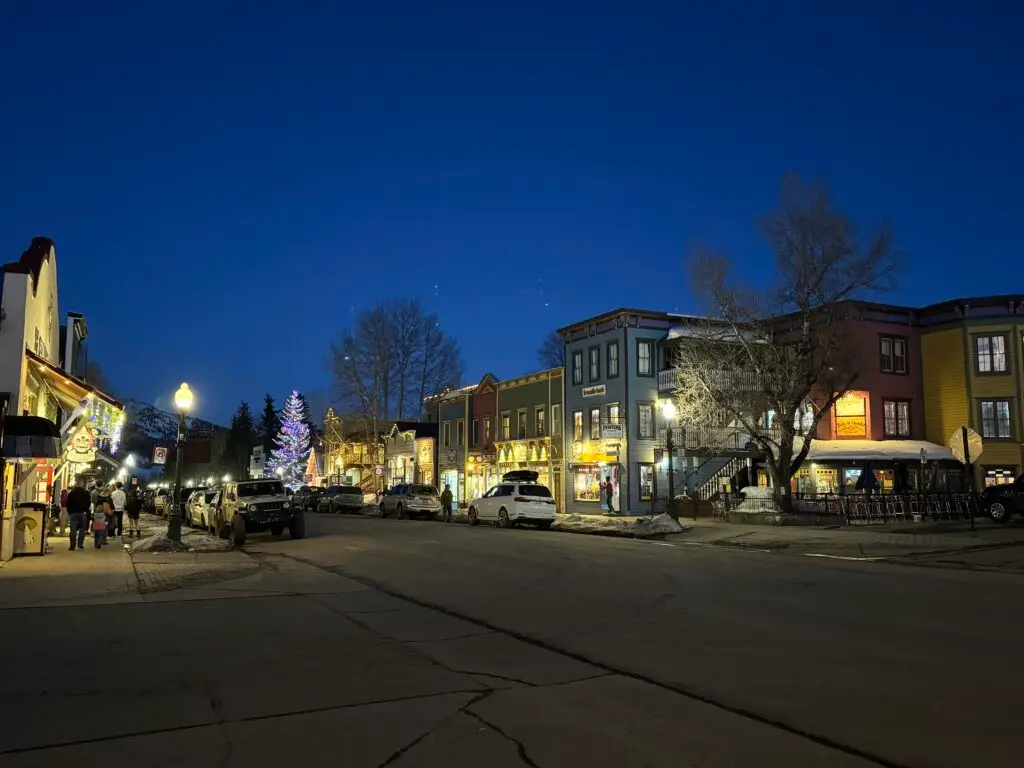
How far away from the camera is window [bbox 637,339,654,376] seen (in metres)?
40.5

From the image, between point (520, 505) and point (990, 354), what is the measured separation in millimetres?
22504

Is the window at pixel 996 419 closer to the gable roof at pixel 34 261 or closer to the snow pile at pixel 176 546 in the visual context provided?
the snow pile at pixel 176 546

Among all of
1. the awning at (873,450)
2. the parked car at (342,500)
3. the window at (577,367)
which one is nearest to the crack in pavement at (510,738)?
the awning at (873,450)

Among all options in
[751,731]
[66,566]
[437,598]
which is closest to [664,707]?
[751,731]

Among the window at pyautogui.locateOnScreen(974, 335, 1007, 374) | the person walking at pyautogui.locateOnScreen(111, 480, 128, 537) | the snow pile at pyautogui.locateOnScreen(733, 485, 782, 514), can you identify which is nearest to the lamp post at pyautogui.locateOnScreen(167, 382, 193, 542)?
the person walking at pyautogui.locateOnScreen(111, 480, 128, 537)

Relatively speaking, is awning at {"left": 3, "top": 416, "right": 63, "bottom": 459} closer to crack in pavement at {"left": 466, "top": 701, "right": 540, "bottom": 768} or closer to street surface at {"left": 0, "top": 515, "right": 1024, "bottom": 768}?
street surface at {"left": 0, "top": 515, "right": 1024, "bottom": 768}

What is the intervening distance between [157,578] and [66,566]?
3.40 meters

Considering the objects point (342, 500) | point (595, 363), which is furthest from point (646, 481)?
point (342, 500)

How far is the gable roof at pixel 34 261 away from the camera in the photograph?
69.6 ft

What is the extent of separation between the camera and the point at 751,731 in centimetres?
586

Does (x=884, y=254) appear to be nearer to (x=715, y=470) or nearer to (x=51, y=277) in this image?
(x=715, y=470)

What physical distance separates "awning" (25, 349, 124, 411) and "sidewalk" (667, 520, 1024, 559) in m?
17.3

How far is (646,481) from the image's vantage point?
39969 mm

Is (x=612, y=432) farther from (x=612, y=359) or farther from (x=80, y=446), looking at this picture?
(x=80, y=446)
